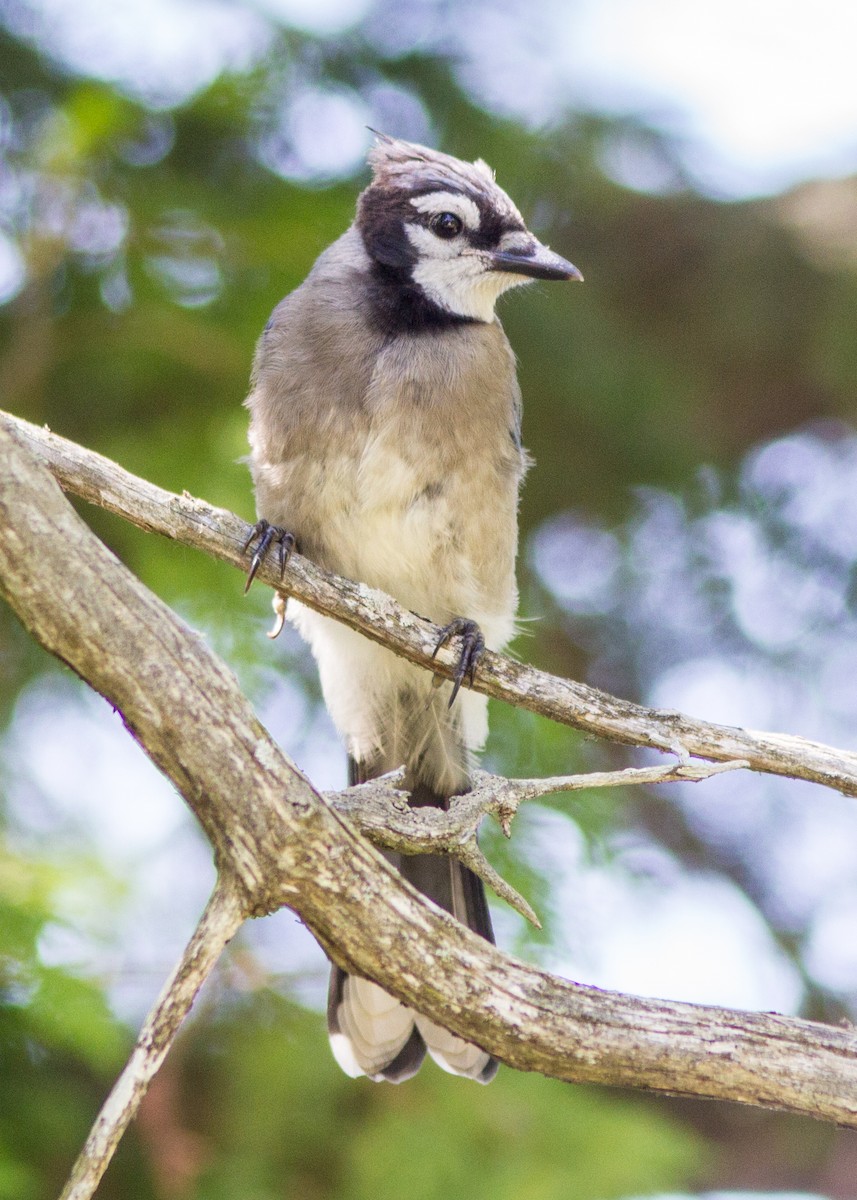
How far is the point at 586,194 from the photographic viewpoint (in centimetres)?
440

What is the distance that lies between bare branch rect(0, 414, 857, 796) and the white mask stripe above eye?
1.18 metres

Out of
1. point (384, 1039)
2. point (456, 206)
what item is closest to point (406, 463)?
point (456, 206)

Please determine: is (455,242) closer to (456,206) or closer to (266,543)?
(456,206)

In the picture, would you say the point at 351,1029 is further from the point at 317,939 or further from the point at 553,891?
the point at 317,939

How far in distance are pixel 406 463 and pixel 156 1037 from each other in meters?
1.49

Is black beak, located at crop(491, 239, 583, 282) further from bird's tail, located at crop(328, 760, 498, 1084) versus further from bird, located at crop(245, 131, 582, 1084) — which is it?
bird's tail, located at crop(328, 760, 498, 1084)

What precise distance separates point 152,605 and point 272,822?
324 mm

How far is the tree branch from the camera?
1.73 meters

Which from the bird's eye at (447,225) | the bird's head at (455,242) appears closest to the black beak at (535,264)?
the bird's head at (455,242)

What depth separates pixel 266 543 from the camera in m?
2.56

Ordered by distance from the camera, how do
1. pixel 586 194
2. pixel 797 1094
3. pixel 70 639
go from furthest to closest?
pixel 586 194 < pixel 797 1094 < pixel 70 639

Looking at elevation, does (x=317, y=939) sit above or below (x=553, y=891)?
below

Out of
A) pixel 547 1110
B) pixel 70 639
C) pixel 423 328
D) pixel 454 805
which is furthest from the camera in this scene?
pixel 547 1110

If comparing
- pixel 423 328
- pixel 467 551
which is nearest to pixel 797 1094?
pixel 467 551
